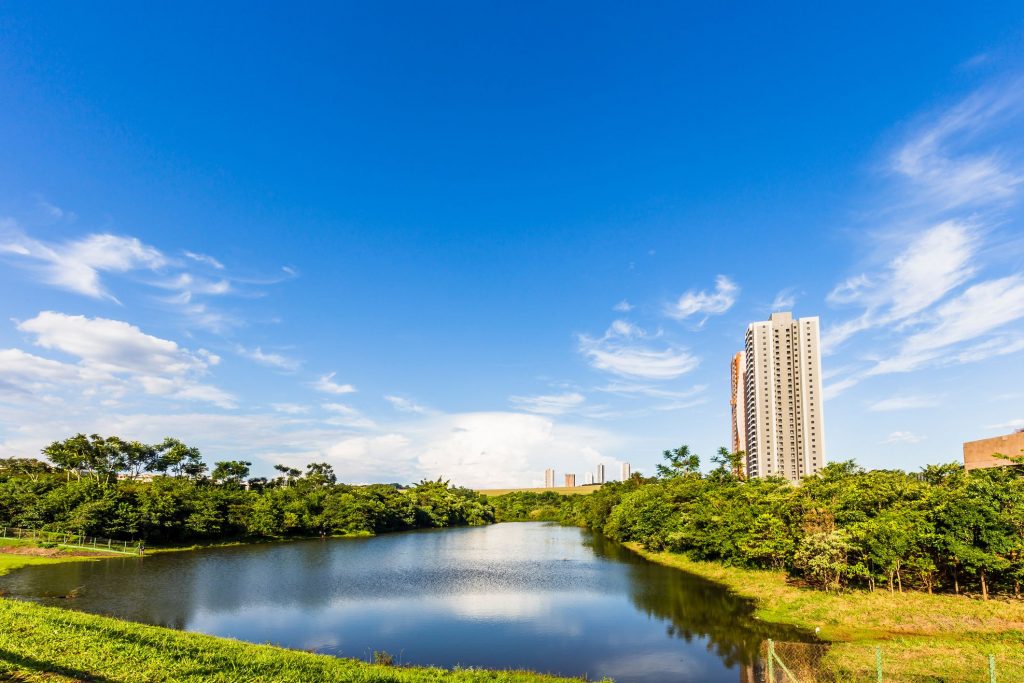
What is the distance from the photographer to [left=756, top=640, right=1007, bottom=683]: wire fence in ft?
70.5

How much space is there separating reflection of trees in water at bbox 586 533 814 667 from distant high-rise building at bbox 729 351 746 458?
138 meters

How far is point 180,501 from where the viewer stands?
2707 inches

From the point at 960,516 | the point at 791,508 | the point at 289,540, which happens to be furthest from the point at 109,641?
the point at 289,540

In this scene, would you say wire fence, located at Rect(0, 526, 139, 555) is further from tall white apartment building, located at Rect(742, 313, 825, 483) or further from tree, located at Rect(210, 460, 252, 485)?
tall white apartment building, located at Rect(742, 313, 825, 483)

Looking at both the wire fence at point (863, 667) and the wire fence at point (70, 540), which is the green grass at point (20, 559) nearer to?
the wire fence at point (70, 540)

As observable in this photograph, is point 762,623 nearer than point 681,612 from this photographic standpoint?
Yes

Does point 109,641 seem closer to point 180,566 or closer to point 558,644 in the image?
point 558,644

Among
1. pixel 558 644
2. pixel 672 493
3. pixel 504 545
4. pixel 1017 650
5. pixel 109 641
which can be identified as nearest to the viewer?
pixel 109 641

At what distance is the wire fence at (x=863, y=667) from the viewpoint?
21.5m

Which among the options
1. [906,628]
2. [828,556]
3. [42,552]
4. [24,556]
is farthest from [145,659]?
[42,552]

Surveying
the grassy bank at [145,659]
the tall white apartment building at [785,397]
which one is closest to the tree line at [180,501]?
the grassy bank at [145,659]

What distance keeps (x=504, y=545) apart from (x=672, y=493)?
2670cm

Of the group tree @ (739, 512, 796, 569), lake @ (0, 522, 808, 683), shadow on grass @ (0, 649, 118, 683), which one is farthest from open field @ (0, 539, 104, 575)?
tree @ (739, 512, 796, 569)

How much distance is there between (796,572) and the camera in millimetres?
45375
